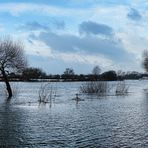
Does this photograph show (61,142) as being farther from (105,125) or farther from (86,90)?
(86,90)

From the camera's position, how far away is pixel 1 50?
5497 cm

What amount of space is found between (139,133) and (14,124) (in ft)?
26.7

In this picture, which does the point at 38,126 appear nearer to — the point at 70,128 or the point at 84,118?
the point at 70,128

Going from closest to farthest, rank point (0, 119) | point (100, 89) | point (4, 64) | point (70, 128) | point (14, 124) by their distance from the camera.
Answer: point (70, 128), point (14, 124), point (0, 119), point (4, 64), point (100, 89)

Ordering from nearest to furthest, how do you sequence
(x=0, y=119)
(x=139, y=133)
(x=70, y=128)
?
(x=139, y=133)
(x=70, y=128)
(x=0, y=119)

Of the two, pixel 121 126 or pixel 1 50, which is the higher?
pixel 1 50

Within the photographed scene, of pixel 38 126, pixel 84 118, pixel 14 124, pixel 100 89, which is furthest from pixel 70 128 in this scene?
pixel 100 89

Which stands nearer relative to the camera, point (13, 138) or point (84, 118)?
point (13, 138)

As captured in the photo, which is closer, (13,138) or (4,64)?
(13,138)

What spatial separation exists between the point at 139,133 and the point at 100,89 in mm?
43076

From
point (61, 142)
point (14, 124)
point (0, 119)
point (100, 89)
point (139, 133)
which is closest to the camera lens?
point (61, 142)

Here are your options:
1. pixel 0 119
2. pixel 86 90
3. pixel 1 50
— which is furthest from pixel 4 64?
pixel 0 119

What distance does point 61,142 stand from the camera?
1811cm

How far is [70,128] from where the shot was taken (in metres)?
22.8
